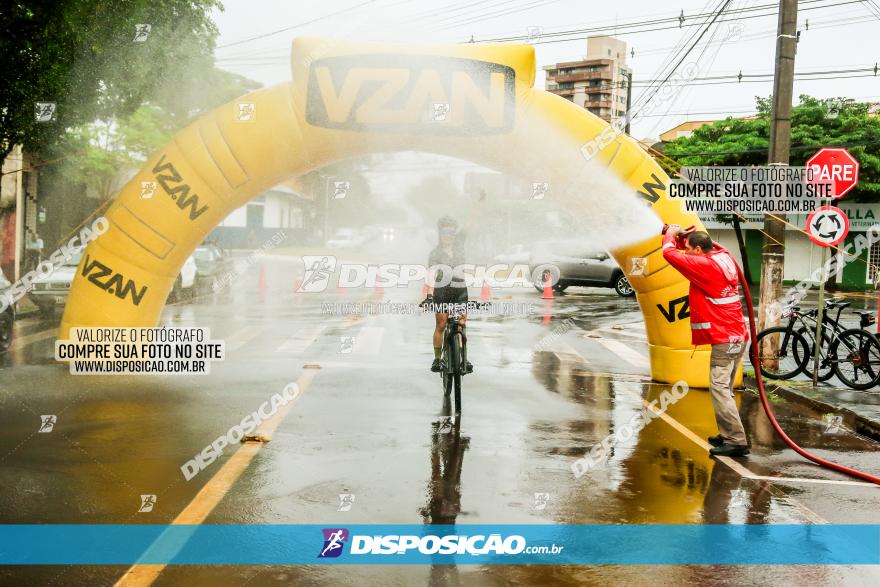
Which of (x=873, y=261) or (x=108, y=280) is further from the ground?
(x=873, y=261)

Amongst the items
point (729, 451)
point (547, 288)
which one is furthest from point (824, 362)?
point (547, 288)

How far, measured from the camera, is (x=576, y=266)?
2839cm

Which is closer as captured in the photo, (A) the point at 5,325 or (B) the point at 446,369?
(B) the point at 446,369

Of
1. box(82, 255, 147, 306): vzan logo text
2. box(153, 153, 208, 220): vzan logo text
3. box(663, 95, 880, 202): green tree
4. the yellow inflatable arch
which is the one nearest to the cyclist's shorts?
the yellow inflatable arch

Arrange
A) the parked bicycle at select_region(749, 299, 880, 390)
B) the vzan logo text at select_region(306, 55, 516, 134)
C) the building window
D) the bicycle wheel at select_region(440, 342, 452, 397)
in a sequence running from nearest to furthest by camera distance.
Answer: the bicycle wheel at select_region(440, 342, 452, 397) < the vzan logo text at select_region(306, 55, 516, 134) < the parked bicycle at select_region(749, 299, 880, 390) < the building window

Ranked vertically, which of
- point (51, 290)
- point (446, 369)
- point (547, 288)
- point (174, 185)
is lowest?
point (446, 369)

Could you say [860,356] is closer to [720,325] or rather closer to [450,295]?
[720,325]

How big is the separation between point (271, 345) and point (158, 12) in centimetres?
691

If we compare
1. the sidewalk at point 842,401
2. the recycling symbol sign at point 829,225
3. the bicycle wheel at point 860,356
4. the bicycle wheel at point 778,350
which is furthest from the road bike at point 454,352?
the bicycle wheel at point 860,356

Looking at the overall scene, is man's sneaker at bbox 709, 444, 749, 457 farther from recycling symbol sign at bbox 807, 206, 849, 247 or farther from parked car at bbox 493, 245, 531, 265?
parked car at bbox 493, 245, 531, 265

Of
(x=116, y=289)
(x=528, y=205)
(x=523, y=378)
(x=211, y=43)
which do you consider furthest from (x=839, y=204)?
(x=116, y=289)

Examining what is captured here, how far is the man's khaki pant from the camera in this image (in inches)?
301

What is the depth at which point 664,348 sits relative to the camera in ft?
36.9

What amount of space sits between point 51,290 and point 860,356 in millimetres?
15240
